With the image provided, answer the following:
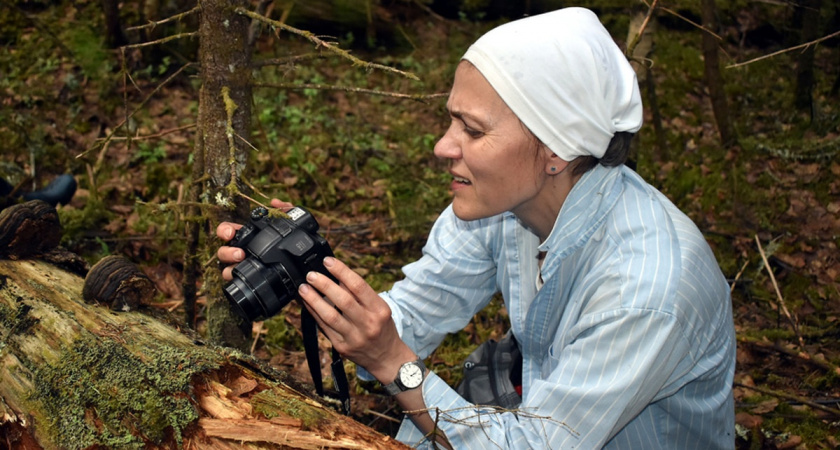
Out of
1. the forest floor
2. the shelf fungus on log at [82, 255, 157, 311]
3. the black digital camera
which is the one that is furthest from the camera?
the forest floor

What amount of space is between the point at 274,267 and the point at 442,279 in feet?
2.69

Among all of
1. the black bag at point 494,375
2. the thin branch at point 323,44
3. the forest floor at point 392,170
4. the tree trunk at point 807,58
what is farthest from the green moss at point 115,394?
the tree trunk at point 807,58

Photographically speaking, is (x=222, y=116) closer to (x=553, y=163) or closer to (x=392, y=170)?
(x=553, y=163)

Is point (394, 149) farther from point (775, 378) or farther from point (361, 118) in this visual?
point (775, 378)

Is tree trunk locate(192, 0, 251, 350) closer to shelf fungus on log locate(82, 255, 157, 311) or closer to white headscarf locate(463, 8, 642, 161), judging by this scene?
shelf fungus on log locate(82, 255, 157, 311)

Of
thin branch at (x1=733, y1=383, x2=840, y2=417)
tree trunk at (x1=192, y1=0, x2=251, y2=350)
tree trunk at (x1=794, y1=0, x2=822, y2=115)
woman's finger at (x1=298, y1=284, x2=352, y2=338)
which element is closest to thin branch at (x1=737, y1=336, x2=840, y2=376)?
thin branch at (x1=733, y1=383, x2=840, y2=417)

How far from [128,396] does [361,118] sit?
4.28 m

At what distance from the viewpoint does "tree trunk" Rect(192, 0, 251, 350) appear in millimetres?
2488

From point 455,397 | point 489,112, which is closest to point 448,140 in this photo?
point 489,112

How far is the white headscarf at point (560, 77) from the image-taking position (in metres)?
2.08

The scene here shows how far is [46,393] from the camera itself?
210 cm

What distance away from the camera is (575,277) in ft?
7.90

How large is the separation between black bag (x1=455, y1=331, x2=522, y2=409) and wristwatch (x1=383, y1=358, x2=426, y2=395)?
639 millimetres

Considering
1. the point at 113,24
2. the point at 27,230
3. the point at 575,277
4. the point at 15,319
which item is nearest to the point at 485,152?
the point at 575,277
